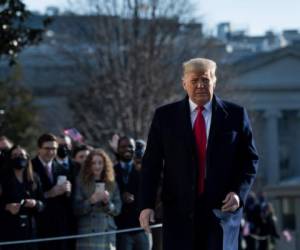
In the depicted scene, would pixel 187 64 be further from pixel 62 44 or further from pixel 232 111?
pixel 62 44

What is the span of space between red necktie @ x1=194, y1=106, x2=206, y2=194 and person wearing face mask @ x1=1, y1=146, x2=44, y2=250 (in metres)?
5.28

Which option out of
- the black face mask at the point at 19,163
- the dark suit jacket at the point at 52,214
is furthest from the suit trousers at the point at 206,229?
the dark suit jacket at the point at 52,214

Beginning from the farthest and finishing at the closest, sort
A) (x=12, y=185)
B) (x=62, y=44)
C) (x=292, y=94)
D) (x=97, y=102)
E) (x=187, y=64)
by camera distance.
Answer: (x=292, y=94), (x=62, y=44), (x=97, y=102), (x=12, y=185), (x=187, y=64)

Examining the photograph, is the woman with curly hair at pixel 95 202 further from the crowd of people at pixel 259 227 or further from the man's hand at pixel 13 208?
the crowd of people at pixel 259 227

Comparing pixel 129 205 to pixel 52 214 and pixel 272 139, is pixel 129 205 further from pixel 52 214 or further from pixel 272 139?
pixel 272 139

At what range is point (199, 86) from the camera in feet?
33.8

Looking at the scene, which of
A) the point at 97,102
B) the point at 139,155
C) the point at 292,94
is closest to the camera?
the point at 139,155

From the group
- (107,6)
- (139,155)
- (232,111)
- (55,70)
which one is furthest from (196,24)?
(232,111)

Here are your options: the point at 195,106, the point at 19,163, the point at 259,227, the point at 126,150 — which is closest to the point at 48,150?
the point at 19,163

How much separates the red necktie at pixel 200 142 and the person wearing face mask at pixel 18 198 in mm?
5282

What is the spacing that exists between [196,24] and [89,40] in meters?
4.94

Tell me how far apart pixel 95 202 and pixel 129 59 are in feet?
126

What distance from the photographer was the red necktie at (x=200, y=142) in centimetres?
1033

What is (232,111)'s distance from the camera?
10523mm
